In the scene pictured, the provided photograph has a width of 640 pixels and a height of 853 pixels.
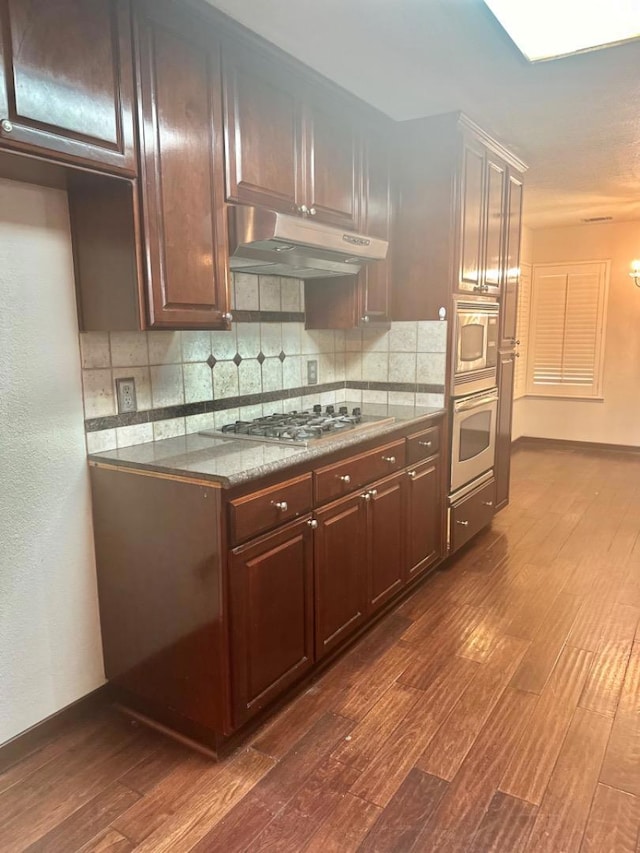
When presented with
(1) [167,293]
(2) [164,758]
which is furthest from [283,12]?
(2) [164,758]

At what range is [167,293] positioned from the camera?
1812 mm

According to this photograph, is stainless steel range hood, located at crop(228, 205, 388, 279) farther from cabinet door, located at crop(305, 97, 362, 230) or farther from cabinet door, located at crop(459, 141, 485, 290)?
cabinet door, located at crop(459, 141, 485, 290)

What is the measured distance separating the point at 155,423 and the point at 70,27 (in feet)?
4.12

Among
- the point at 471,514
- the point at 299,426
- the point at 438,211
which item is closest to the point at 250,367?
the point at 299,426

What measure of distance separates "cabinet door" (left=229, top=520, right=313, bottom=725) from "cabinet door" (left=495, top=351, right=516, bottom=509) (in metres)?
2.19

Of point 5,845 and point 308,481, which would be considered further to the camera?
point 308,481

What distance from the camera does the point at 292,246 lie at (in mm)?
2174

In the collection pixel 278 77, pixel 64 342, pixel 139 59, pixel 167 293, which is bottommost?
pixel 64 342

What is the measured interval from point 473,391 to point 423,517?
0.85 meters

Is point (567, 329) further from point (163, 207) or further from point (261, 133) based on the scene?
point (163, 207)

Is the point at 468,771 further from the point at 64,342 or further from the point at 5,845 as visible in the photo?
the point at 64,342

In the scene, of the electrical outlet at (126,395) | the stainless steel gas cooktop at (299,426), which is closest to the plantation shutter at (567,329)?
the stainless steel gas cooktop at (299,426)

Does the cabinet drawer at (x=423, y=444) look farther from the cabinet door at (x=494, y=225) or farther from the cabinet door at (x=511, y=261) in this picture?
the cabinet door at (x=511, y=261)

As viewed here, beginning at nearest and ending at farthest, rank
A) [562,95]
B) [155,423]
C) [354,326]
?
[155,423] < [562,95] < [354,326]
